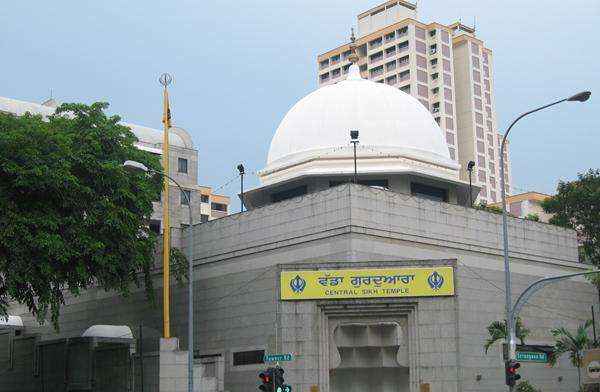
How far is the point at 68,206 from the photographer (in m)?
40.2

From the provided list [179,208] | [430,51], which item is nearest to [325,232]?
[179,208]

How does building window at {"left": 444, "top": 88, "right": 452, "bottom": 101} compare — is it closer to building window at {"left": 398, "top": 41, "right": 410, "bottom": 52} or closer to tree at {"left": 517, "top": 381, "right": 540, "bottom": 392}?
building window at {"left": 398, "top": 41, "right": 410, "bottom": 52}

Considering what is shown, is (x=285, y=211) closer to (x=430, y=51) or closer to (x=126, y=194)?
(x=126, y=194)

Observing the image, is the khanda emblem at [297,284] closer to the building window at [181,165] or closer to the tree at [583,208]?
the tree at [583,208]

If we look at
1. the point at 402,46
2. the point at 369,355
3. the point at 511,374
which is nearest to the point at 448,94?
the point at 402,46

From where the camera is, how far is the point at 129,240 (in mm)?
42844

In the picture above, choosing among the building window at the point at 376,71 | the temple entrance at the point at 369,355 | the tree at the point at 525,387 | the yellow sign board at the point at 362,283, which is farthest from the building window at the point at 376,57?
the temple entrance at the point at 369,355

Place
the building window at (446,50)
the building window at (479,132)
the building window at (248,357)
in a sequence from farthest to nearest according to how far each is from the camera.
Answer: the building window at (479,132), the building window at (446,50), the building window at (248,357)

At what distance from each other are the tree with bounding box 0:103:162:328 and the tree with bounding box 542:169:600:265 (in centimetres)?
3099

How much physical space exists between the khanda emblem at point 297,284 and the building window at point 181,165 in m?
38.0

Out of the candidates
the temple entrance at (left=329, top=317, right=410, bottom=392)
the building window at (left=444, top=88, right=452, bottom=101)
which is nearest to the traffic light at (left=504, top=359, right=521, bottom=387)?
the temple entrance at (left=329, top=317, right=410, bottom=392)

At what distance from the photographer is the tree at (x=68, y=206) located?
3853 centimetres

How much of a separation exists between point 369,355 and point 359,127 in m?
15.3

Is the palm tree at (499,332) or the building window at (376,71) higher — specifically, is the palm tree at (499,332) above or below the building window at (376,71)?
below
